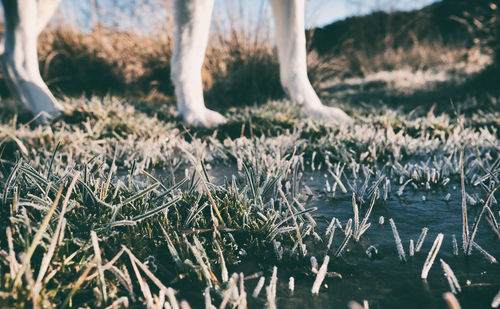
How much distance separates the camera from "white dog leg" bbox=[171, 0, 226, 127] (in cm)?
265

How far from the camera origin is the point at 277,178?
1.26 meters

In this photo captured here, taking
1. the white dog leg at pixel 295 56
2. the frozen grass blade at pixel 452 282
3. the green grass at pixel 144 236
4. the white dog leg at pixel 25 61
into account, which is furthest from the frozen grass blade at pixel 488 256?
the white dog leg at pixel 25 61

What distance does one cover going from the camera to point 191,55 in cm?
280

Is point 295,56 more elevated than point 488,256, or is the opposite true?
point 295,56

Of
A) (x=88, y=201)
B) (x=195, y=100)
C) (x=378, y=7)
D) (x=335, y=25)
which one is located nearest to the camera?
(x=88, y=201)

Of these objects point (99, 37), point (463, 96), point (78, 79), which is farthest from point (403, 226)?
point (99, 37)

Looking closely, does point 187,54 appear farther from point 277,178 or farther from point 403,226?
point 403,226

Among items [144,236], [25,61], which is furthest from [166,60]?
[144,236]

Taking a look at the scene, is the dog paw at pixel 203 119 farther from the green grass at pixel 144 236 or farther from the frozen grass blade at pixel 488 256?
the frozen grass blade at pixel 488 256

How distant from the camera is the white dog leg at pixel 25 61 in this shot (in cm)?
307

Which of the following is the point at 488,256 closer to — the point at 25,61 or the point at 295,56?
the point at 295,56


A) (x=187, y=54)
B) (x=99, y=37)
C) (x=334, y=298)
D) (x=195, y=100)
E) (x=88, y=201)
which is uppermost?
(x=99, y=37)

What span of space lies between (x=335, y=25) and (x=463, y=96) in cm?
1260

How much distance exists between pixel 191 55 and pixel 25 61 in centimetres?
152
